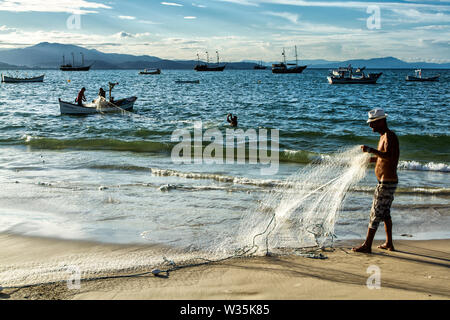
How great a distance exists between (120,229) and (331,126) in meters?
17.4

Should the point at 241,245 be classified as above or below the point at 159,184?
below

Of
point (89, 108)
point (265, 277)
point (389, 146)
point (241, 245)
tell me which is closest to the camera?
point (265, 277)

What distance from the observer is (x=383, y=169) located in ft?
17.2

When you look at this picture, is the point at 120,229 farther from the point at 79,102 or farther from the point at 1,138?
the point at 79,102

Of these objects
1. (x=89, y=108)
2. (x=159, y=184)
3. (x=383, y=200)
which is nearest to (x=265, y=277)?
(x=383, y=200)

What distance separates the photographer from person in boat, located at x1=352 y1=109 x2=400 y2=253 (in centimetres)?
513

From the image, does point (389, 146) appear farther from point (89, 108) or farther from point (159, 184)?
point (89, 108)

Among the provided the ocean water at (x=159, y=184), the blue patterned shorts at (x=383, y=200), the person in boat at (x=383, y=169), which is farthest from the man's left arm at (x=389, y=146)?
the ocean water at (x=159, y=184)

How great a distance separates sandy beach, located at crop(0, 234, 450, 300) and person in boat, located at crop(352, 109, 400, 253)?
45 centimetres

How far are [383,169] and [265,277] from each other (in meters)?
2.18

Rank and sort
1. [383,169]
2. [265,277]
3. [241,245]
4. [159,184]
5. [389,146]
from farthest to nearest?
[159,184], [241,245], [383,169], [389,146], [265,277]

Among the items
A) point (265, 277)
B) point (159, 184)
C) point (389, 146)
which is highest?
point (389, 146)

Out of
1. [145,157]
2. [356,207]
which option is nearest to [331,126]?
[145,157]

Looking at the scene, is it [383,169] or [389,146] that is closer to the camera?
[389,146]
